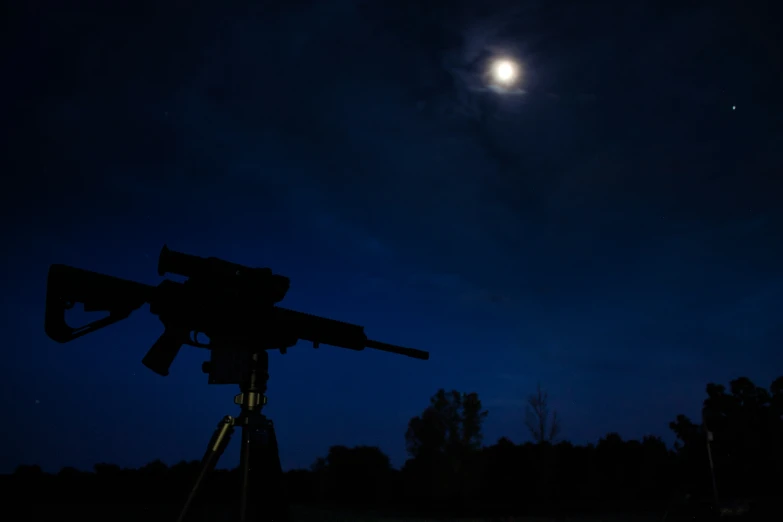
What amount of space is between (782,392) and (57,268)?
67239 millimetres

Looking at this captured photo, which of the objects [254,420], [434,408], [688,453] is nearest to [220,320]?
[254,420]

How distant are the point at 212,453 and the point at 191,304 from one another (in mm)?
1265

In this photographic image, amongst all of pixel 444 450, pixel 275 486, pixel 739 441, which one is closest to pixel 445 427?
pixel 444 450

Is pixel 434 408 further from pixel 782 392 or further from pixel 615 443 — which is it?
pixel 782 392

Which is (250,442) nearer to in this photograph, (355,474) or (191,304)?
(191,304)

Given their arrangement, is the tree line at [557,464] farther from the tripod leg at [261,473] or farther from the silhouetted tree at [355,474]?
the tripod leg at [261,473]

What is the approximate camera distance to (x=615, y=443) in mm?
51156

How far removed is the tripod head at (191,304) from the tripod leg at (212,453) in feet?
1.41

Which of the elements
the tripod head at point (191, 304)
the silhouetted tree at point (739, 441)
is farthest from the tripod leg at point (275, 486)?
the silhouetted tree at point (739, 441)

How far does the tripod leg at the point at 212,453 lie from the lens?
336 cm

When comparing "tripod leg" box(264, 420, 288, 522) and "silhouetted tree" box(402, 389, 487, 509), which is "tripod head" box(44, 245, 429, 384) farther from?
"silhouetted tree" box(402, 389, 487, 509)

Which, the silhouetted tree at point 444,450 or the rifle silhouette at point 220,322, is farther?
the silhouetted tree at point 444,450

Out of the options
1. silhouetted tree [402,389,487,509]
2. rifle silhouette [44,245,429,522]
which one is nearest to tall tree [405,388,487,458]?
silhouetted tree [402,389,487,509]

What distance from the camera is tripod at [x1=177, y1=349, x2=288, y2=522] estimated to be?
3.55m
